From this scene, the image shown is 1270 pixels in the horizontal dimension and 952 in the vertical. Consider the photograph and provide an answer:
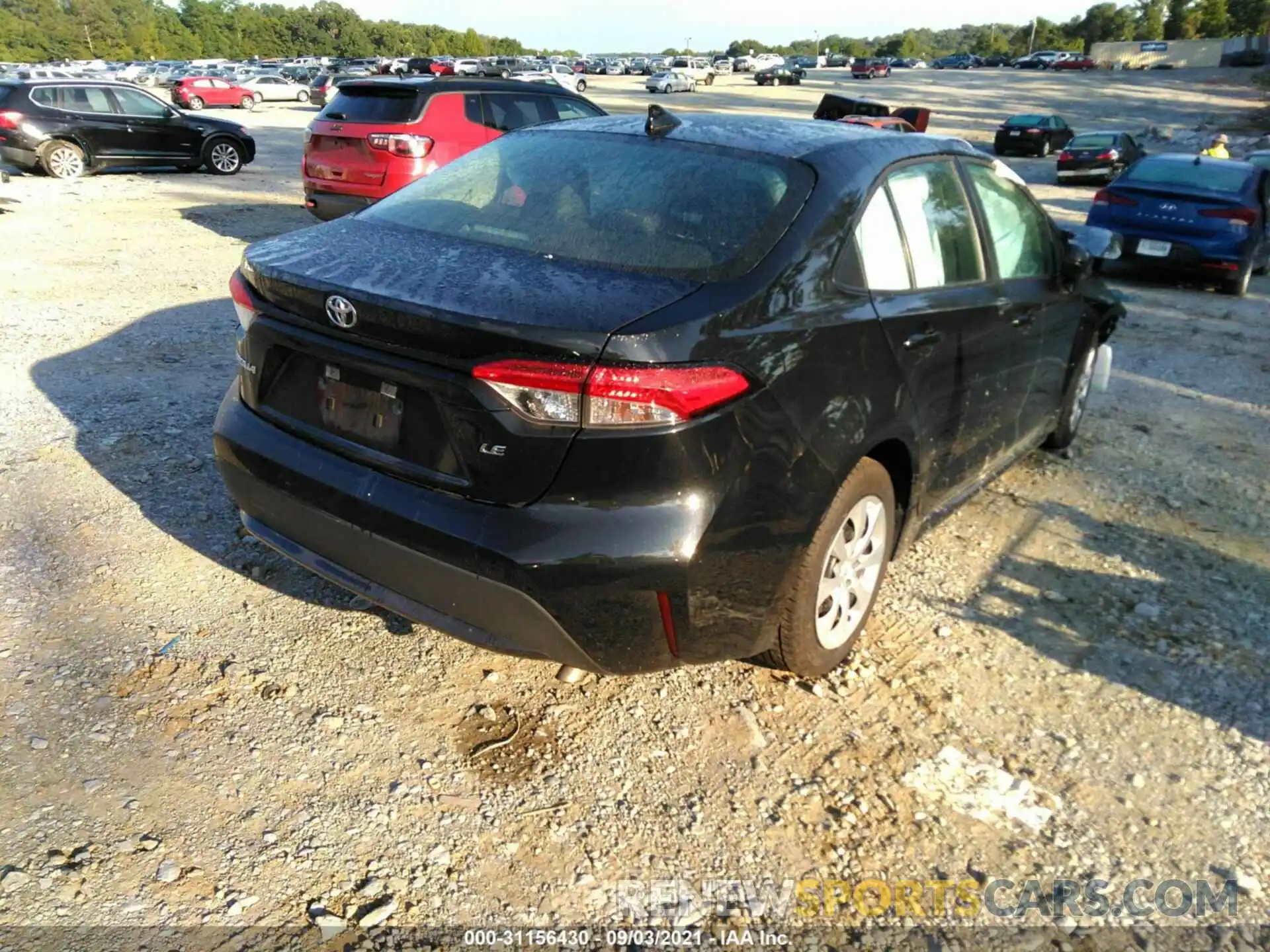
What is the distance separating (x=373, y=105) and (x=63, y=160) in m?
8.57

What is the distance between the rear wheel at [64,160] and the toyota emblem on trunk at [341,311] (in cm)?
1516

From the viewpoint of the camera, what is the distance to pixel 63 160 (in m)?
14.6

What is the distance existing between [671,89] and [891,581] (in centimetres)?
5327

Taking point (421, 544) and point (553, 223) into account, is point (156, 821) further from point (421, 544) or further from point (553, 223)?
point (553, 223)

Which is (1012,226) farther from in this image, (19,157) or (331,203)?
(19,157)

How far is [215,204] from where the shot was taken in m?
12.8

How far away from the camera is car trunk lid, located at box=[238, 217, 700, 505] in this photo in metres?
2.29

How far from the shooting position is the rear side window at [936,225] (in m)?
3.18

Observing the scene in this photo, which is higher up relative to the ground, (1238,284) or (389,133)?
(389,133)

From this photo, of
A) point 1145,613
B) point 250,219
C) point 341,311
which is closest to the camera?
point 341,311

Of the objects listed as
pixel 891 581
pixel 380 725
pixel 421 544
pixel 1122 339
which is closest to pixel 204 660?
pixel 380 725

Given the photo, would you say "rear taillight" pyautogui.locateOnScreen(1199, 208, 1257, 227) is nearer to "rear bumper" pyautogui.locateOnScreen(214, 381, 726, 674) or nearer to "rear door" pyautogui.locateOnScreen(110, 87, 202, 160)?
"rear bumper" pyautogui.locateOnScreen(214, 381, 726, 674)

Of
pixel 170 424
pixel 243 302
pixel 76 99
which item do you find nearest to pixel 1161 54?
pixel 76 99

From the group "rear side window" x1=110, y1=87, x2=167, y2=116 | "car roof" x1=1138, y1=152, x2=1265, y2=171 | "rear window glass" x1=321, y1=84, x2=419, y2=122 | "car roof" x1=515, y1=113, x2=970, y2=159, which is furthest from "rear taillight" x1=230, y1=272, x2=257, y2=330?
"rear side window" x1=110, y1=87, x2=167, y2=116
